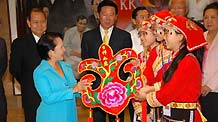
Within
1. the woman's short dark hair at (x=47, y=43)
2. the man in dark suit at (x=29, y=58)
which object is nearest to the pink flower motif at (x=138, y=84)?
the woman's short dark hair at (x=47, y=43)

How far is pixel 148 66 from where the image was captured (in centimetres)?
277

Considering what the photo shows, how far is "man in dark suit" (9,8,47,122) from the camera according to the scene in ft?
10.5

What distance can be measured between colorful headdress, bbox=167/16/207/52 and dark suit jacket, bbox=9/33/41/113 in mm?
1287

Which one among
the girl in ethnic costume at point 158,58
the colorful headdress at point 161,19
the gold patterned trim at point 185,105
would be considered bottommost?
the gold patterned trim at point 185,105

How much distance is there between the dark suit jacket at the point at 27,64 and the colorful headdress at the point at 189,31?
129 centimetres

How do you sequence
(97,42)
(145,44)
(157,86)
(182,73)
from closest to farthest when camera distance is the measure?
(182,73)
(157,86)
(145,44)
(97,42)

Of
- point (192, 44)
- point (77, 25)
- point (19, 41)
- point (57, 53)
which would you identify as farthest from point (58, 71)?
point (77, 25)

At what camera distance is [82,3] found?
5238 mm

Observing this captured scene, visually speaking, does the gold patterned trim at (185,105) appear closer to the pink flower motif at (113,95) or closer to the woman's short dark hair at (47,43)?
the pink flower motif at (113,95)

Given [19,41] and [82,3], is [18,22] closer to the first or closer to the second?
[82,3]

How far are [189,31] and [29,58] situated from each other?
4.68 feet

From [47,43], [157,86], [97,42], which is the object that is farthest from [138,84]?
[97,42]

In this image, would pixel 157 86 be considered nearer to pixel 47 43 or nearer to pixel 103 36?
pixel 47 43

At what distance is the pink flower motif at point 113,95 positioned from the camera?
265 cm
